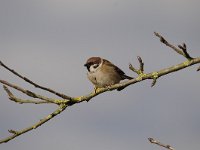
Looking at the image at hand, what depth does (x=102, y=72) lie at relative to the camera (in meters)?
11.8

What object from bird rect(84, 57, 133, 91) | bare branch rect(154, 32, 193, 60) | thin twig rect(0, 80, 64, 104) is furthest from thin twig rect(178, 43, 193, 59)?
bird rect(84, 57, 133, 91)

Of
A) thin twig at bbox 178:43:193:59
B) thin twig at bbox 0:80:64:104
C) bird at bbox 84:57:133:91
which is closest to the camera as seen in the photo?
thin twig at bbox 0:80:64:104

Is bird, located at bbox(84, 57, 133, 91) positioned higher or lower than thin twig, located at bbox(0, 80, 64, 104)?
higher

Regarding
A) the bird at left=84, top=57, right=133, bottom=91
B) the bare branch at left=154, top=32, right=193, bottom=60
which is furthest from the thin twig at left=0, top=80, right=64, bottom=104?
the bird at left=84, top=57, right=133, bottom=91

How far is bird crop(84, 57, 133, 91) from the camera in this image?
11.3 m

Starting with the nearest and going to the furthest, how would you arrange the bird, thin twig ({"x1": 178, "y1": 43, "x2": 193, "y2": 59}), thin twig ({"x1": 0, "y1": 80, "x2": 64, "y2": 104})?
1. thin twig ({"x1": 0, "y1": 80, "x2": 64, "y2": 104})
2. thin twig ({"x1": 178, "y1": 43, "x2": 193, "y2": 59})
3. the bird

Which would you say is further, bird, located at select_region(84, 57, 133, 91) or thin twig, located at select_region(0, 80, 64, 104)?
bird, located at select_region(84, 57, 133, 91)

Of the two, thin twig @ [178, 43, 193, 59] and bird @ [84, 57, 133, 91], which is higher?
bird @ [84, 57, 133, 91]

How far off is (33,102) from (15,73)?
3.21 ft

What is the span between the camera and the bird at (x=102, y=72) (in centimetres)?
1127

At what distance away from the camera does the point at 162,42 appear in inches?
184

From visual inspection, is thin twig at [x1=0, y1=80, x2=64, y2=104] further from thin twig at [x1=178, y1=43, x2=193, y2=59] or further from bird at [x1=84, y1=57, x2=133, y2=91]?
bird at [x1=84, y1=57, x2=133, y2=91]

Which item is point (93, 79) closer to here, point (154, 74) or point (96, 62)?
point (96, 62)

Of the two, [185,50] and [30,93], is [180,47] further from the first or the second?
[30,93]
